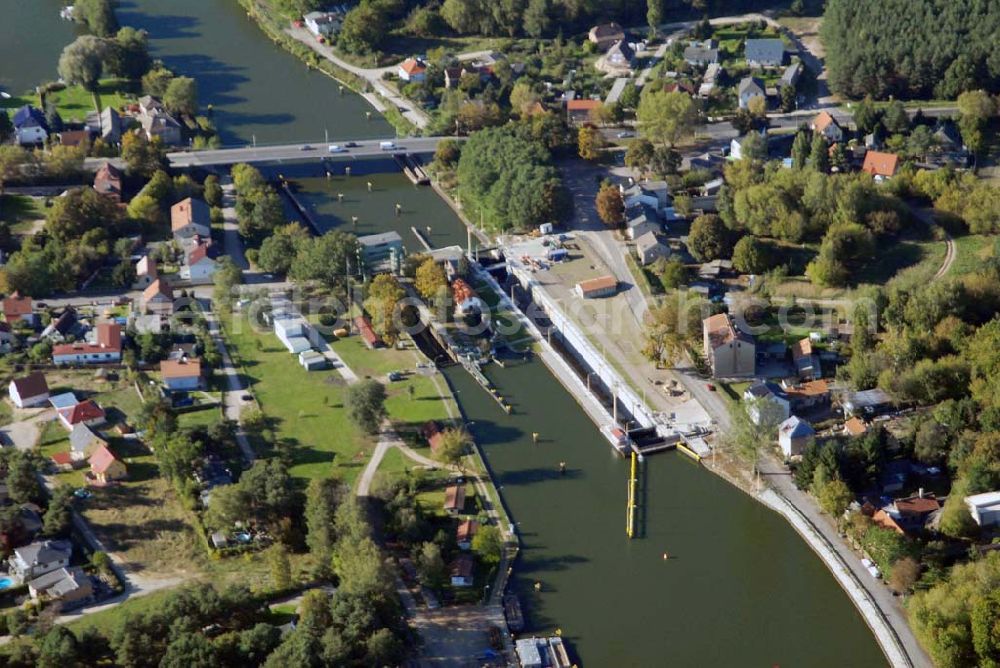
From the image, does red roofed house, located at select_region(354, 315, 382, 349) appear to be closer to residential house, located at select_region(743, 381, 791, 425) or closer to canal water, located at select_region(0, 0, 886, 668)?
canal water, located at select_region(0, 0, 886, 668)

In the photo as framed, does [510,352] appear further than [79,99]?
No

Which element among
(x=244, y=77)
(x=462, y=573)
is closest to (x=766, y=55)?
(x=244, y=77)

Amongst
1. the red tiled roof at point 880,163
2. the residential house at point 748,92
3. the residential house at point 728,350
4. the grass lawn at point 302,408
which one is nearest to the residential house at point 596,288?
the residential house at point 728,350

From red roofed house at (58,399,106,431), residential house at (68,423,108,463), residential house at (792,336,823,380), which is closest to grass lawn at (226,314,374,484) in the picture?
red roofed house at (58,399,106,431)

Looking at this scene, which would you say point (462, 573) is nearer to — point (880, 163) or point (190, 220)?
point (190, 220)

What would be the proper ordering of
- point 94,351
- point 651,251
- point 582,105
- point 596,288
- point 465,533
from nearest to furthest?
point 465,533 → point 94,351 → point 596,288 → point 651,251 → point 582,105
